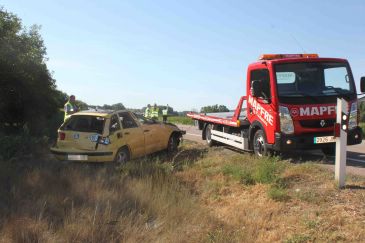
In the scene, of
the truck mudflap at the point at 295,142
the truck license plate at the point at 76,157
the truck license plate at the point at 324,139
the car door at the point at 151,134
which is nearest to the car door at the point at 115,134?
the truck license plate at the point at 76,157

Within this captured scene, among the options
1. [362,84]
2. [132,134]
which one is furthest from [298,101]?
[132,134]

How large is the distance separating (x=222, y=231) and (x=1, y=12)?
15.3 m

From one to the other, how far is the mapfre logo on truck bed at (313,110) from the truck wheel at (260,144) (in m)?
1.13

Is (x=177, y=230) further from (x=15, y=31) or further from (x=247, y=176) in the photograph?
(x=15, y=31)

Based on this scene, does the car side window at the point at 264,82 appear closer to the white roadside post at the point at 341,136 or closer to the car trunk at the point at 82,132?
the white roadside post at the point at 341,136

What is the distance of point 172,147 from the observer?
1405cm

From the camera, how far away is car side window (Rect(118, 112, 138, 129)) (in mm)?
11781

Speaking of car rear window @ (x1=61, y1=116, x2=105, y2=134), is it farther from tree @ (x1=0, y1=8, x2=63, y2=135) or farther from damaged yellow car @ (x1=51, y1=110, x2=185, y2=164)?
tree @ (x1=0, y1=8, x2=63, y2=135)

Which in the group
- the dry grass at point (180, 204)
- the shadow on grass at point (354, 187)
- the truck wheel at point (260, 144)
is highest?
the truck wheel at point (260, 144)

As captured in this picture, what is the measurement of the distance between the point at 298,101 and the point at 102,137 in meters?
4.63

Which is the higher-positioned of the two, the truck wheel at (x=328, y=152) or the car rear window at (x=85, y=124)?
the car rear window at (x=85, y=124)

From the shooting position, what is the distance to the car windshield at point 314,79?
1057 cm

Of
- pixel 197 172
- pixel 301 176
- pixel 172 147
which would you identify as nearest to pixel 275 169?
pixel 301 176

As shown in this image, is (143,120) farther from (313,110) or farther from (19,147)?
(313,110)
